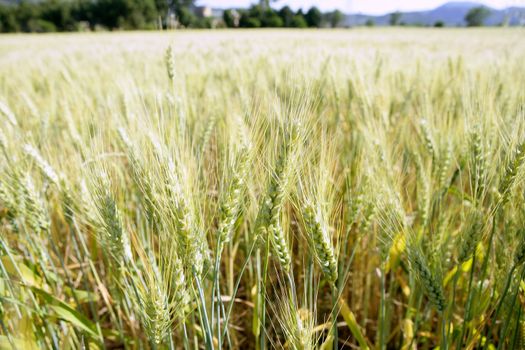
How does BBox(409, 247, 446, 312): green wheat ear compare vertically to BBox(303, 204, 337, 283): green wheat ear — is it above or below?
below

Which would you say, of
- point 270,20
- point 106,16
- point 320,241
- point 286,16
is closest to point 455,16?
point 286,16

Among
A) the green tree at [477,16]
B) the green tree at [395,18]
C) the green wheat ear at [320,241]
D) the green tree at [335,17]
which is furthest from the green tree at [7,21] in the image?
the green tree at [477,16]

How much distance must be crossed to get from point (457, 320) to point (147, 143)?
1249 mm

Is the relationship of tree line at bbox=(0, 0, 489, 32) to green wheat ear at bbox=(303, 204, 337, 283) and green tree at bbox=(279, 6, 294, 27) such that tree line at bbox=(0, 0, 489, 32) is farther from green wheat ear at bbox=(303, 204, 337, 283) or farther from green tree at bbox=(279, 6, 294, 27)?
green wheat ear at bbox=(303, 204, 337, 283)

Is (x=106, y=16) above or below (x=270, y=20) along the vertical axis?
above

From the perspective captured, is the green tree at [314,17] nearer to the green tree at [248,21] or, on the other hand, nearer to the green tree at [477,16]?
the green tree at [248,21]

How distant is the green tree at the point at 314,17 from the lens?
4683cm

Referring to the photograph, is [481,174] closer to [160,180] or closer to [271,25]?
[160,180]

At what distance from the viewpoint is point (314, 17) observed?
4688 cm

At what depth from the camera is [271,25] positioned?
4053 cm

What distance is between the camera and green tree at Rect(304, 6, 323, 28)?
46.8 meters

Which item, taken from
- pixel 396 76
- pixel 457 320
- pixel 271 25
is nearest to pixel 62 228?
pixel 457 320

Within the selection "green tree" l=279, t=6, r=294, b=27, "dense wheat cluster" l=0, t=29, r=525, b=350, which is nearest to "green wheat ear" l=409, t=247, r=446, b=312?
"dense wheat cluster" l=0, t=29, r=525, b=350

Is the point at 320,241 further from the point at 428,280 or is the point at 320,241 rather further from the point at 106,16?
the point at 106,16
